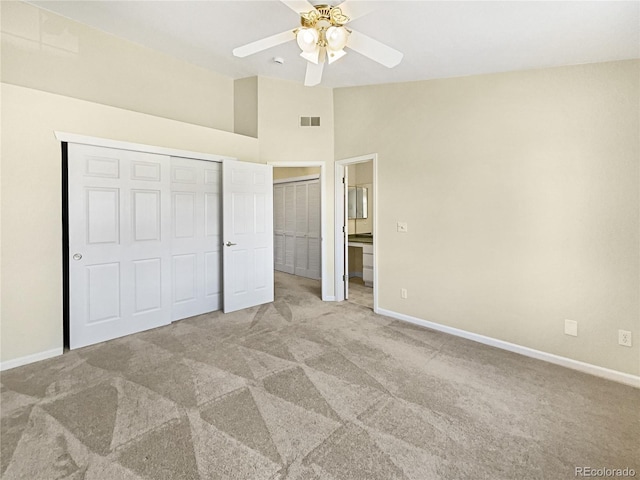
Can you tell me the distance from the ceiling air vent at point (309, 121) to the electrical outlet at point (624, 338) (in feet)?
13.3

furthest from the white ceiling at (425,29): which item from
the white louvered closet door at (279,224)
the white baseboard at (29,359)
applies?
the white louvered closet door at (279,224)

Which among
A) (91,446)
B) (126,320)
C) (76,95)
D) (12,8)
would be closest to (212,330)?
(126,320)

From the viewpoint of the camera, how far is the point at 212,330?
343 cm

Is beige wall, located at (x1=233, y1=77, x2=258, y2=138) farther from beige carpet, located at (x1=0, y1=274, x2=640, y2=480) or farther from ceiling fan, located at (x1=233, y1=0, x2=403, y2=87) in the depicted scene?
beige carpet, located at (x1=0, y1=274, x2=640, y2=480)

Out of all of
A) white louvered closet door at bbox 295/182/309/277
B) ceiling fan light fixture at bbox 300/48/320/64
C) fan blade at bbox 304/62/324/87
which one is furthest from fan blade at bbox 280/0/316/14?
white louvered closet door at bbox 295/182/309/277

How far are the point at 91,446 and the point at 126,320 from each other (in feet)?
5.99

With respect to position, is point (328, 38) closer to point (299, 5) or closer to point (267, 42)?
point (299, 5)

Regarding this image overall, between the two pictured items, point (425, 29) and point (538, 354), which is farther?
point (538, 354)

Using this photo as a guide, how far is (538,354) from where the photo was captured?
111 inches

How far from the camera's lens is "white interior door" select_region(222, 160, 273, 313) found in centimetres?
403

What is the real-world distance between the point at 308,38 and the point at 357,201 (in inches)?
185

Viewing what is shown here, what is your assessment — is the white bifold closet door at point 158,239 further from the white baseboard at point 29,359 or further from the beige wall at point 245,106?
the beige wall at point 245,106

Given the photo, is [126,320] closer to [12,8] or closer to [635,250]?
[12,8]

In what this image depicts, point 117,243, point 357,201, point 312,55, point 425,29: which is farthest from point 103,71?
point 357,201
